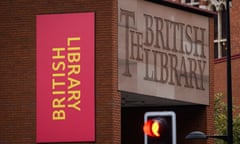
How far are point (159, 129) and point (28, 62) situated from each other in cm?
1809

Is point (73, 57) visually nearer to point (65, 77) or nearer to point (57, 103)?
point (65, 77)

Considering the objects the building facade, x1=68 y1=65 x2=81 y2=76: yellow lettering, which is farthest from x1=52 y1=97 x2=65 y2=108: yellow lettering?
x1=68 y1=65 x2=81 y2=76: yellow lettering

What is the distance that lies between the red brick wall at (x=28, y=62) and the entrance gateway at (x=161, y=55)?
1.82ft

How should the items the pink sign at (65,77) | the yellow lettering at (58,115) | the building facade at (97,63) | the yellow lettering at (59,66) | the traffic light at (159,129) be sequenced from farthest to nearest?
the yellow lettering at (59,66) < the yellow lettering at (58,115) < the pink sign at (65,77) < the building facade at (97,63) < the traffic light at (159,129)

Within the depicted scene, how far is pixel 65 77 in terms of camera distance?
1319 inches

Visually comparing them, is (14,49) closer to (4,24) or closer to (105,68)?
Answer: (4,24)

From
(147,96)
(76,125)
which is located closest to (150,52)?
(147,96)

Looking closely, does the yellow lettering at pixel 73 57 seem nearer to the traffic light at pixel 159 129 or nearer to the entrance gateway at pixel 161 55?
the entrance gateway at pixel 161 55

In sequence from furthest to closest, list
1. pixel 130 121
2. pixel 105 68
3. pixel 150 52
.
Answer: pixel 130 121
pixel 150 52
pixel 105 68

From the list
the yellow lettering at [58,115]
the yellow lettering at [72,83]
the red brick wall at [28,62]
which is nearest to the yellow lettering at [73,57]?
the yellow lettering at [72,83]

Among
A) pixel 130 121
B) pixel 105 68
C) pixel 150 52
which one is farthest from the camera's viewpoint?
pixel 130 121

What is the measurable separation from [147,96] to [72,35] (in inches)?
144

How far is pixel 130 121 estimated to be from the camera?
3919cm

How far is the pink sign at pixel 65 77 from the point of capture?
109ft
